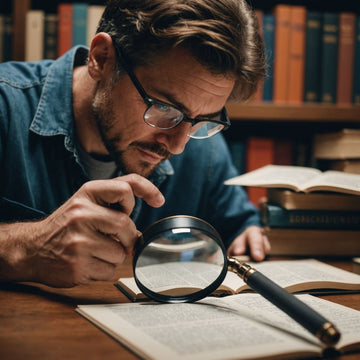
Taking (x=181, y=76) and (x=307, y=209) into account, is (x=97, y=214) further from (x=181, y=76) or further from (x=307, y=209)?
(x=307, y=209)

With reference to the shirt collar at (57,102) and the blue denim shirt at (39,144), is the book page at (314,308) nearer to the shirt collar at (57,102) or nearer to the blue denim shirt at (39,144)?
the blue denim shirt at (39,144)

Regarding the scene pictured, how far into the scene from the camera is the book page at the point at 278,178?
138 cm

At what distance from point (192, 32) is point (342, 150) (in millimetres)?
872

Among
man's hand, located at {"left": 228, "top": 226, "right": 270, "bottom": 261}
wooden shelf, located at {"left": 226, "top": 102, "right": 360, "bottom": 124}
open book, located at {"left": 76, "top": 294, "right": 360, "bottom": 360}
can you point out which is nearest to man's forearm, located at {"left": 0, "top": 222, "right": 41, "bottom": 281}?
open book, located at {"left": 76, "top": 294, "right": 360, "bottom": 360}

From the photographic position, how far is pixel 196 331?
71cm

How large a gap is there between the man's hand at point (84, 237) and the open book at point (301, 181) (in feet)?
1.92

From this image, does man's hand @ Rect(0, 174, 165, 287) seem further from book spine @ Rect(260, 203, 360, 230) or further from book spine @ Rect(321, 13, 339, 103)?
book spine @ Rect(321, 13, 339, 103)

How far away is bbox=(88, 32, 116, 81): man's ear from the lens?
1.26 metres

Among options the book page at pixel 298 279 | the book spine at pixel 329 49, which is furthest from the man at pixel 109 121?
the book spine at pixel 329 49

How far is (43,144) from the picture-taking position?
4.43 ft

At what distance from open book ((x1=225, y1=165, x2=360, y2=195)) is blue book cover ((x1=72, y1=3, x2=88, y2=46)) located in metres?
0.93

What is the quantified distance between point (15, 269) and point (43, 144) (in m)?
0.51

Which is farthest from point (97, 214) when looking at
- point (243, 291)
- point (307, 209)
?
point (307, 209)

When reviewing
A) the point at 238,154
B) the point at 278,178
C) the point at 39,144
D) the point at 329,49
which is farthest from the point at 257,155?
the point at 39,144
